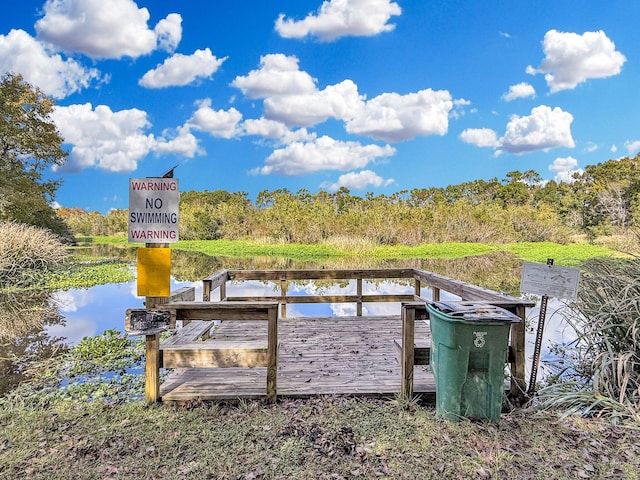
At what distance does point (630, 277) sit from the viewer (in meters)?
4.55

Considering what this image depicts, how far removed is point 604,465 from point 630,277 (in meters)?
2.39

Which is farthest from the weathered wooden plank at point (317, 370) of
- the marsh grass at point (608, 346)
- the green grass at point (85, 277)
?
the green grass at point (85, 277)

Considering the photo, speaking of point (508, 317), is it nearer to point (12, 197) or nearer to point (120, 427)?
point (120, 427)

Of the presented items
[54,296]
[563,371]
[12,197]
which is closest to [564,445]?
[563,371]

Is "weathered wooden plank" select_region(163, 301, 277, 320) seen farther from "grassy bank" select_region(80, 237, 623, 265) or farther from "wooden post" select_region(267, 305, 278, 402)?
"grassy bank" select_region(80, 237, 623, 265)

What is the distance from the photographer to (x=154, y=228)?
4012 millimetres

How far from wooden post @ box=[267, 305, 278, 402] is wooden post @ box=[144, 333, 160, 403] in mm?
1036

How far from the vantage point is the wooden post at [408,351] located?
3.93m

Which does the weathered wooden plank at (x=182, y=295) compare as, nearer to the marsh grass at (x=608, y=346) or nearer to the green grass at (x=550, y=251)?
the marsh grass at (x=608, y=346)

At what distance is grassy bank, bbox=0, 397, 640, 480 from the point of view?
2.88m

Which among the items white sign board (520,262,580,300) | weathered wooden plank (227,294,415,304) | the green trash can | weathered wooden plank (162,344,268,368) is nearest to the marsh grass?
white sign board (520,262,580,300)

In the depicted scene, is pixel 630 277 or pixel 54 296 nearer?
pixel 630 277

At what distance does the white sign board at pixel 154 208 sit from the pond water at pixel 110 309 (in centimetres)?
296

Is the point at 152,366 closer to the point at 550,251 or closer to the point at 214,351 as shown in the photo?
the point at 214,351
